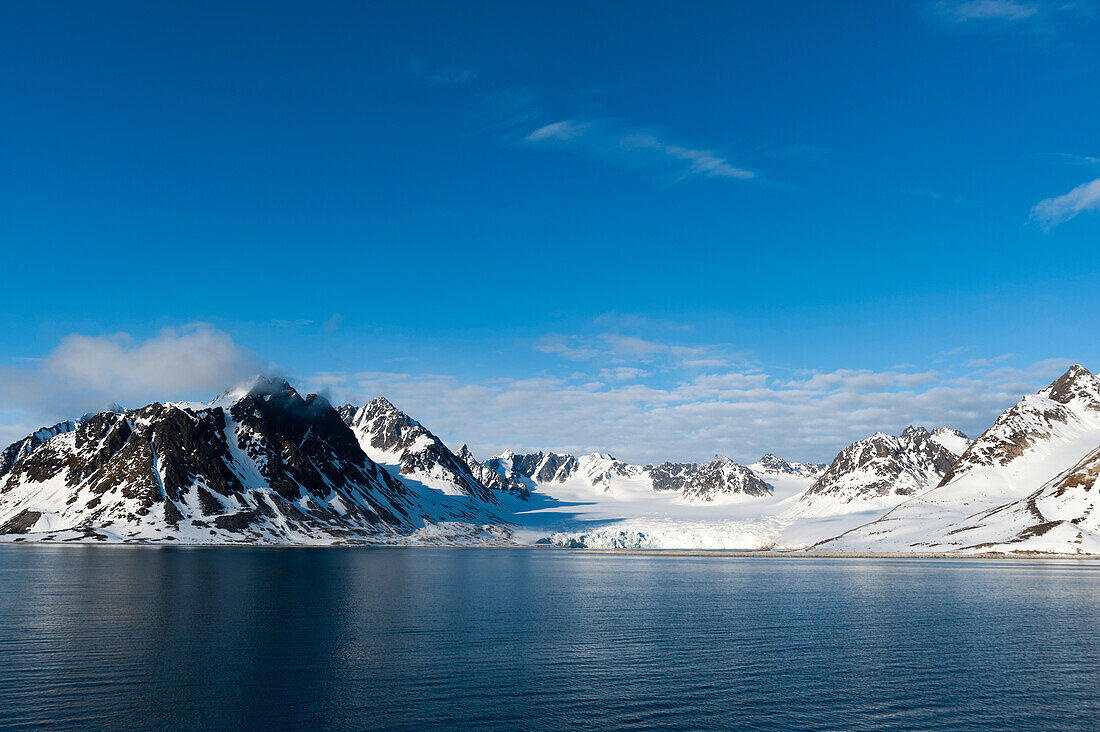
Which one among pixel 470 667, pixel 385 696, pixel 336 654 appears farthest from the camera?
pixel 336 654

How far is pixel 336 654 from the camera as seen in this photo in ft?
202

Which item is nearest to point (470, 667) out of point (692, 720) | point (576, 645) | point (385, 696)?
point (385, 696)

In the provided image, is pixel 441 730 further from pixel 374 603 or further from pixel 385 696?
pixel 374 603

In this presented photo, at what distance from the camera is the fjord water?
44.5 meters

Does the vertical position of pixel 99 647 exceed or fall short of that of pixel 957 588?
it exceeds it

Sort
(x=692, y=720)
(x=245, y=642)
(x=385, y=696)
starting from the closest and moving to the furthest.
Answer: (x=692, y=720), (x=385, y=696), (x=245, y=642)

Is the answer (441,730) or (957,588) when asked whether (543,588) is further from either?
(441,730)

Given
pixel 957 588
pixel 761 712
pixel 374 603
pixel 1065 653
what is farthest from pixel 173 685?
pixel 957 588

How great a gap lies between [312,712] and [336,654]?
18250 millimetres

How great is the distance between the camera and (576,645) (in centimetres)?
6925

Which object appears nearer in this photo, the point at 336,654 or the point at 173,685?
the point at 173,685

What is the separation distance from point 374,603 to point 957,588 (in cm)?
11037

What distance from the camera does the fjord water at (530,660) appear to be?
4447cm

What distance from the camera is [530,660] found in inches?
2403
